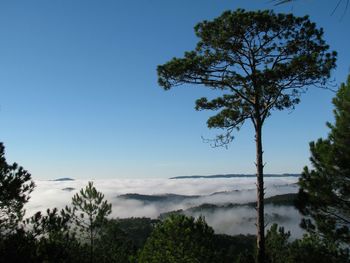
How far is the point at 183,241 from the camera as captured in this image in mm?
23016

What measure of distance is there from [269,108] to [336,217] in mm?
5919

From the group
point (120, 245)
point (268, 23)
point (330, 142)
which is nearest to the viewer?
point (268, 23)

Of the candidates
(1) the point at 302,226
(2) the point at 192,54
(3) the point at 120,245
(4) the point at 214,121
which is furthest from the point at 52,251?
(3) the point at 120,245

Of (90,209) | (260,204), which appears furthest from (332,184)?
(90,209)

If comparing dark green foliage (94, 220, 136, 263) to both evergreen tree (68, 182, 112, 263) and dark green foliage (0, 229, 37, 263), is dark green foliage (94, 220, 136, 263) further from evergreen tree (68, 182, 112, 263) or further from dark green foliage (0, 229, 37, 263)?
dark green foliage (0, 229, 37, 263)

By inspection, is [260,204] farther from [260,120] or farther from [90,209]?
[90,209]

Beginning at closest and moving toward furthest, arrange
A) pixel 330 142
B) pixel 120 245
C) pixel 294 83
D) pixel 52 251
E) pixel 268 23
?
pixel 52 251
pixel 268 23
pixel 294 83
pixel 330 142
pixel 120 245

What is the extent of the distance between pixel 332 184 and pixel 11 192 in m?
14.1

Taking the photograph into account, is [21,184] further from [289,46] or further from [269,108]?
[289,46]

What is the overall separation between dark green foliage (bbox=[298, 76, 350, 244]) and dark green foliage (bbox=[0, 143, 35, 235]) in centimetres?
1272

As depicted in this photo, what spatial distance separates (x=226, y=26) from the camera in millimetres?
15625

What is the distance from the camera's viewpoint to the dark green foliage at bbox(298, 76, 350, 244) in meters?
17.4

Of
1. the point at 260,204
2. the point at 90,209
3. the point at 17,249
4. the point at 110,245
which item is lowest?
the point at 110,245

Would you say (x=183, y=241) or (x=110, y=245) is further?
(x=110, y=245)
